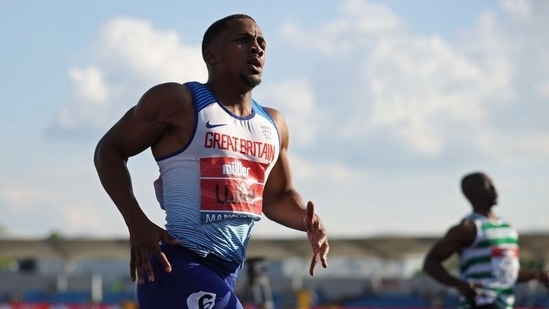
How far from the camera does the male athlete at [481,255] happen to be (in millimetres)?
9375

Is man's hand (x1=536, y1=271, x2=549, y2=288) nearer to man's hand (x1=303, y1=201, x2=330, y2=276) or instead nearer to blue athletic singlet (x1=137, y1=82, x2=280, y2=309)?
man's hand (x1=303, y1=201, x2=330, y2=276)

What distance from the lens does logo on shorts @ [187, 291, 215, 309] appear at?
17.3ft

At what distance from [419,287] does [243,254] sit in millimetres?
52869

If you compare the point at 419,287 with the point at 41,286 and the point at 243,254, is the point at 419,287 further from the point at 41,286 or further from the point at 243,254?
the point at 243,254

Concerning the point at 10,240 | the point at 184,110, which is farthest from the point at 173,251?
the point at 10,240

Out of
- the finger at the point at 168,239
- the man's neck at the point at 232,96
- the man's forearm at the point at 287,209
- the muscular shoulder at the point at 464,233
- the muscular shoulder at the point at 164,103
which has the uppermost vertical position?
the man's neck at the point at 232,96

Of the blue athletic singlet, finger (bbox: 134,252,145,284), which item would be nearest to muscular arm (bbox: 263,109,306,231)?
the blue athletic singlet

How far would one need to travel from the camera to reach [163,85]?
5340 millimetres

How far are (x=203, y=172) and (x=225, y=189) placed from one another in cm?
14

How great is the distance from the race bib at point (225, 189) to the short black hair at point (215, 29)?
689mm

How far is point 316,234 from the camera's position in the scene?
541 centimetres

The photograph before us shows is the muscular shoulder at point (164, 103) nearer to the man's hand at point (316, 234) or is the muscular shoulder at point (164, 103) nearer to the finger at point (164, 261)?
the finger at point (164, 261)

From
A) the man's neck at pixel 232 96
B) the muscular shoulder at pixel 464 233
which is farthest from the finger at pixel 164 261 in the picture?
the muscular shoulder at pixel 464 233

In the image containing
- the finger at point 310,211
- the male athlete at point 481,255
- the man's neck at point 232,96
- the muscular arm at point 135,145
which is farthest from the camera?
the male athlete at point 481,255
